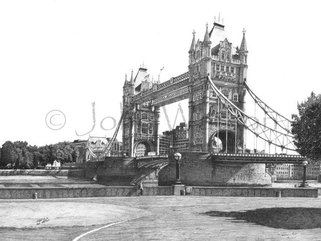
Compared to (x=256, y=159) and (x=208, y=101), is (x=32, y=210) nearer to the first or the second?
(x=256, y=159)

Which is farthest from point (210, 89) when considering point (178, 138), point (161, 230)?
point (161, 230)

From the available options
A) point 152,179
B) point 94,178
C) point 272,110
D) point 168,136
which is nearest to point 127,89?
point 168,136

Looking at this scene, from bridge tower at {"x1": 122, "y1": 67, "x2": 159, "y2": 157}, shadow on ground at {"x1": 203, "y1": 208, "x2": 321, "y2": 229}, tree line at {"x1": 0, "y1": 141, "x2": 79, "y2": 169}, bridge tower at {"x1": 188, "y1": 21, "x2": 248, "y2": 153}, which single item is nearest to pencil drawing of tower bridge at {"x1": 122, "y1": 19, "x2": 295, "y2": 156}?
bridge tower at {"x1": 188, "y1": 21, "x2": 248, "y2": 153}

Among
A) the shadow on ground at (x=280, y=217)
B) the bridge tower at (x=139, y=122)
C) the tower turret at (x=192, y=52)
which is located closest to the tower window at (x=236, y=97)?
the tower turret at (x=192, y=52)

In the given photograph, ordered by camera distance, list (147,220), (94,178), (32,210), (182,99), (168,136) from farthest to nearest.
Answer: (168,136)
(94,178)
(182,99)
(32,210)
(147,220)

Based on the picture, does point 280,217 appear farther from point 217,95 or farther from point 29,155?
point 29,155

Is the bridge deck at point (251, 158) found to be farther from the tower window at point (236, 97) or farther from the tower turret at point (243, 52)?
the tower turret at point (243, 52)
